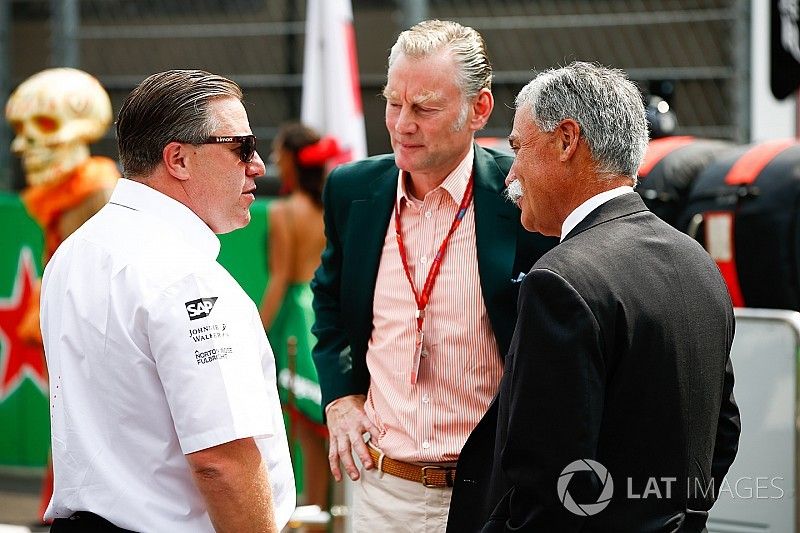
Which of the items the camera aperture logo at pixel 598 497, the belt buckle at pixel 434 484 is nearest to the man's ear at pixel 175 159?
the camera aperture logo at pixel 598 497

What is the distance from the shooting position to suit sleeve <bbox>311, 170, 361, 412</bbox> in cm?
312

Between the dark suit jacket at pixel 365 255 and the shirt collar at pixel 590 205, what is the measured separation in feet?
1.77

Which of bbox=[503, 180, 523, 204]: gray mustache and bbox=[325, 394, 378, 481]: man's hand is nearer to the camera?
bbox=[503, 180, 523, 204]: gray mustache

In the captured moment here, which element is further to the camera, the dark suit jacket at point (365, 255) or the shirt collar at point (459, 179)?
the shirt collar at point (459, 179)

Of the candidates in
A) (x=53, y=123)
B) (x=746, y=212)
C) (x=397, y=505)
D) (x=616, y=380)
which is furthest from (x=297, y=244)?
(x=616, y=380)

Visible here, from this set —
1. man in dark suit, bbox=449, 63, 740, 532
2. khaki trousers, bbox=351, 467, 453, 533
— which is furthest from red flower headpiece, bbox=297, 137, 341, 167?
man in dark suit, bbox=449, 63, 740, 532

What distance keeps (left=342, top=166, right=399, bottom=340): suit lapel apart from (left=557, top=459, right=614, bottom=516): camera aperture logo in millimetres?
1081

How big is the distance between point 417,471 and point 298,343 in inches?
133

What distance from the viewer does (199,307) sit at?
2055 mm

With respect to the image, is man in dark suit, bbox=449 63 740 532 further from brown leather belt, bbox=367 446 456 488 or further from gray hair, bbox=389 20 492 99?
gray hair, bbox=389 20 492 99

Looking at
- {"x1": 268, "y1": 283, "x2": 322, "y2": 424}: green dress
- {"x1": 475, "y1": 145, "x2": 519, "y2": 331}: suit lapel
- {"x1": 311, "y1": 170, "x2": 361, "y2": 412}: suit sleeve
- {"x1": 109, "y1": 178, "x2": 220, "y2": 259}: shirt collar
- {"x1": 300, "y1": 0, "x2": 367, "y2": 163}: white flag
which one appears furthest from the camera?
{"x1": 300, "y1": 0, "x2": 367, "y2": 163}: white flag

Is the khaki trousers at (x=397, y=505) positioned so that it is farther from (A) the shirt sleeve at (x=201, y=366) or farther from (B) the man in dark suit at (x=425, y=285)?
(A) the shirt sleeve at (x=201, y=366)

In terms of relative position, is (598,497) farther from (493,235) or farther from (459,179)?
(459,179)

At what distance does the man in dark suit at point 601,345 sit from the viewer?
2.00m
